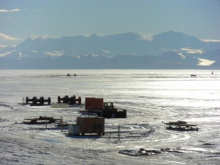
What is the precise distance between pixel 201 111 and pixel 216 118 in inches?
331

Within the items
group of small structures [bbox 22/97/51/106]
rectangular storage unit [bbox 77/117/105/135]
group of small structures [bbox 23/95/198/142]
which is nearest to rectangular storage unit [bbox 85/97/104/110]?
group of small structures [bbox 23/95/198/142]

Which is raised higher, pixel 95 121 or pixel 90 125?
pixel 95 121

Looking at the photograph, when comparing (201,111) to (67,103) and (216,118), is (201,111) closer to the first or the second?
(216,118)

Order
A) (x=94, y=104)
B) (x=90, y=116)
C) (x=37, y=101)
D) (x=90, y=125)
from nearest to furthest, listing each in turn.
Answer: (x=90, y=125) → (x=90, y=116) → (x=94, y=104) → (x=37, y=101)

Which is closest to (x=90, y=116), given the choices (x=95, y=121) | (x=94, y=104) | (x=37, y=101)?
(x=94, y=104)

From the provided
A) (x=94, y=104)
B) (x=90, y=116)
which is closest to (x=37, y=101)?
(x=94, y=104)

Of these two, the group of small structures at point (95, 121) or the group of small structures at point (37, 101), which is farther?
the group of small structures at point (37, 101)

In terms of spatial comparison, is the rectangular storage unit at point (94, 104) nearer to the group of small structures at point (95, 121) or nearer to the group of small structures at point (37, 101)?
the group of small structures at point (95, 121)

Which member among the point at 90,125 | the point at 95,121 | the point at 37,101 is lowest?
the point at 90,125

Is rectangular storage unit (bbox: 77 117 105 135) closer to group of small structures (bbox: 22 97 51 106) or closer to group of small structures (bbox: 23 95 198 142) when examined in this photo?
group of small structures (bbox: 23 95 198 142)

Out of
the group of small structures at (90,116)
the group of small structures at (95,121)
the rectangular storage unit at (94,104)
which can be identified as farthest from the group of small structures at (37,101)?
the rectangular storage unit at (94,104)

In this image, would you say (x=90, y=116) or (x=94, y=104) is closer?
(x=90, y=116)

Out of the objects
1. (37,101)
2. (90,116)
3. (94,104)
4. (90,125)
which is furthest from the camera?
(37,101)

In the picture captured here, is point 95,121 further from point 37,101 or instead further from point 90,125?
point 37,101
